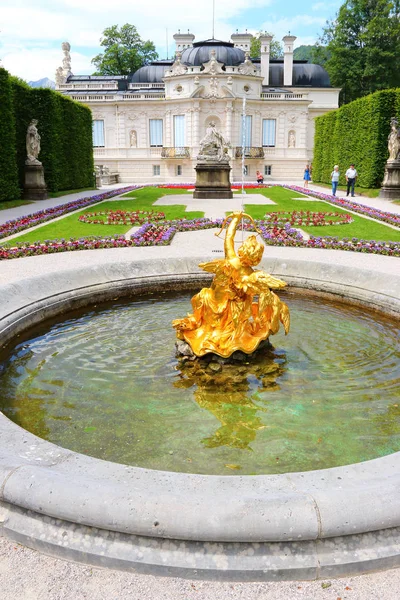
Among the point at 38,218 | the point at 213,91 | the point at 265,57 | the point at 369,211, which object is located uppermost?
the point at 265,57

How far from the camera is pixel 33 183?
23.6 meters

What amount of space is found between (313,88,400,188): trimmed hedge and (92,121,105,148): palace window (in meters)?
19.3

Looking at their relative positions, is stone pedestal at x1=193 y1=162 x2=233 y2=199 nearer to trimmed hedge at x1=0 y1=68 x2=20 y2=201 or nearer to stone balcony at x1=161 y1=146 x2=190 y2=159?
trimmed hedge at x1=0 y1=68 x2=20 y2=201

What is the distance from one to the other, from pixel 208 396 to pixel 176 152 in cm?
4061

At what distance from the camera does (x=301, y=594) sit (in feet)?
7.54

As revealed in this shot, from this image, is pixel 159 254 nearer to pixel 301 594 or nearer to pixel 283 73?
pixel 301 594

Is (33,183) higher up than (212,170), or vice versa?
(212,170)

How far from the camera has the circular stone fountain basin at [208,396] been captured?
3705 mm

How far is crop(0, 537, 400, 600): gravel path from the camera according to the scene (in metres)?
2.28

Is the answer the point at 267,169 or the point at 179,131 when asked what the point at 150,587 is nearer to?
the point at 179,131

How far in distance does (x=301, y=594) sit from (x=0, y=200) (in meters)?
21.9

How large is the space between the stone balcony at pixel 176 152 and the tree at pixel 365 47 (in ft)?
62.1

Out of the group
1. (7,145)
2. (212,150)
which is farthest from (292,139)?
(7,145)

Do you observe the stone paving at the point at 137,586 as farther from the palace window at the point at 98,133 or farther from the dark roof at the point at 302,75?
the dark roof at the point at 302,75
